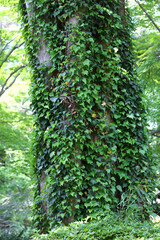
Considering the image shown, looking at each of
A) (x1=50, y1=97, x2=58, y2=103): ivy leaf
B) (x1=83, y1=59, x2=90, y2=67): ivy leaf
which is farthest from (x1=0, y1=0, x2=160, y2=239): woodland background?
(x1=50, y1=97, x2=58, y2=103): ivy leaf

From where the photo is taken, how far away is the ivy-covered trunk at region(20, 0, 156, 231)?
3.59 metres

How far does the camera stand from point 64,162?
137 inches

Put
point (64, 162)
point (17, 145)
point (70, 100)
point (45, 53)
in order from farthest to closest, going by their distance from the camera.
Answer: point (17, 145)
point (45, 53)
point (70, 100)
point (64, 162)

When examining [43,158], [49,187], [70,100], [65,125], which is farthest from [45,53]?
[49,187]

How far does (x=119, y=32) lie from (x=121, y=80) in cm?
90

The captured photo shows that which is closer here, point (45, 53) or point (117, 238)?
point (117, 238)

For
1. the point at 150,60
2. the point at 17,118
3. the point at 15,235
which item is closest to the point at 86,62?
the point at 150,60

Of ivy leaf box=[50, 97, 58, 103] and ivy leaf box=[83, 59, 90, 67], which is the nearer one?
ivy leaf box=[83, 59, 90, 67]

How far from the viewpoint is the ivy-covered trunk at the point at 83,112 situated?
11.8 feet

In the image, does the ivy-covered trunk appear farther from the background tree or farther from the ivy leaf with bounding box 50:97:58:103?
the background tree

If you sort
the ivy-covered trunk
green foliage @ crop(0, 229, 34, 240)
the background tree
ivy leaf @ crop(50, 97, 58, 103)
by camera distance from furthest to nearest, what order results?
green foliage @ crop(0, 229, 34, 240)
the background tree
ivy leaf @ crop(50, 97, 58, 103)
the ivy-covered trunk

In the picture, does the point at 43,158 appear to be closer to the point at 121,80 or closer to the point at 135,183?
the point at 135,183

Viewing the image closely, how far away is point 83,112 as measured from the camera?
3664mm

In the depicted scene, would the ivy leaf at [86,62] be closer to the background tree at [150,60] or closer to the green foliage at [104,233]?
the green foliage at [104,233]
